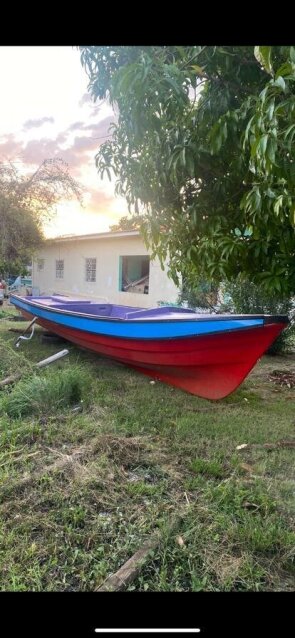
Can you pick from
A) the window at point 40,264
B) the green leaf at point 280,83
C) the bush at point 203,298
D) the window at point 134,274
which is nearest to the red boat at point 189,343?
the bush at point 203,298

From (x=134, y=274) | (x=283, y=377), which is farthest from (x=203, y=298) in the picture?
(x=134, y=274)

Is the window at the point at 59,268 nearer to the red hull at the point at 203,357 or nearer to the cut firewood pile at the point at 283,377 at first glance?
the red hull at the point at 203,357

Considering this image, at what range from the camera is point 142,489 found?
91.4 inches

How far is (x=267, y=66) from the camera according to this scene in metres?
1.33

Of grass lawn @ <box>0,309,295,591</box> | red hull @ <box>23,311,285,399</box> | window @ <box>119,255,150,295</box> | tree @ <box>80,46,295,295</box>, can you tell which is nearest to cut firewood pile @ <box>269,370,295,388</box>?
grass lawn @ <box>0,309,295,591</box>

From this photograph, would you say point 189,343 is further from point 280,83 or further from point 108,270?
point 108,270

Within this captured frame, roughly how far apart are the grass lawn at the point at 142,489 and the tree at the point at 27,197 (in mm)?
8808

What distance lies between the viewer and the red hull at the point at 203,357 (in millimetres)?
3695

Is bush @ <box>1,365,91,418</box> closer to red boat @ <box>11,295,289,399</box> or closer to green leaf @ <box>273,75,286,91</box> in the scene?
red boat @ <box>11,295,289,399</box>

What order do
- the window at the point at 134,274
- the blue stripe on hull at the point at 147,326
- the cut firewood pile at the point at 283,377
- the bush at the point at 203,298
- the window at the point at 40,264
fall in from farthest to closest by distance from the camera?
the window at the point at 40,264
the window at the point at 134,274
the bush at the point at 203,298
the cut firewood pile at the point at 283,377
the blue stripe on hull at the point at 147,326

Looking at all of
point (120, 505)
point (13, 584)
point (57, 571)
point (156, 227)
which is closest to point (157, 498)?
point (120, 505)

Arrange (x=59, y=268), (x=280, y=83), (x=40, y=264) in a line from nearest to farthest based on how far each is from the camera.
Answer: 1. (x=280, y=83)
2. (x=59, y=268)
3. (x=40, y=264)

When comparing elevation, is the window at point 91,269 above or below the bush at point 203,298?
above

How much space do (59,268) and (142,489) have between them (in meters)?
14.5
